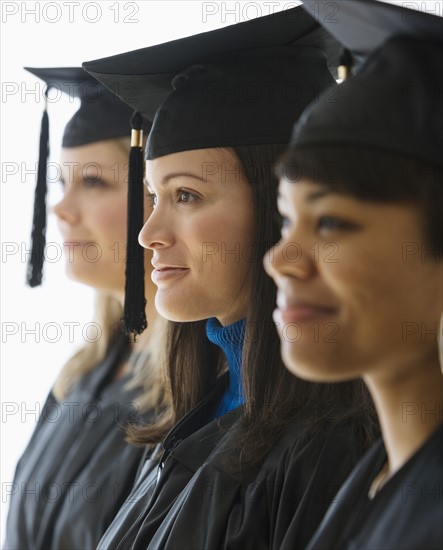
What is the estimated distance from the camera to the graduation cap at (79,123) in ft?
6.40

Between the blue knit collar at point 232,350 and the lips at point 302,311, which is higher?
the lips at point 302,311

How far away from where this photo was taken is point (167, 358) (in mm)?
1668

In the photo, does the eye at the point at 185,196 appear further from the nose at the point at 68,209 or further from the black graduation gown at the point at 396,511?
the nose at the point at 68,209

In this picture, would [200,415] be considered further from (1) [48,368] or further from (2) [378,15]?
(1) [48,368]

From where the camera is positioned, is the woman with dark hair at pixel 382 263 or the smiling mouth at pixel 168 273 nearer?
the woman with dark hair at pixel 382 263

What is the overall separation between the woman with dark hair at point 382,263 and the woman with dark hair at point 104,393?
1058 mm

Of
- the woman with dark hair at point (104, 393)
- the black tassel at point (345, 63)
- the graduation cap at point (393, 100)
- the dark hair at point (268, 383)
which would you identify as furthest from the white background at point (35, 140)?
the graduation cap at point (393, 100)

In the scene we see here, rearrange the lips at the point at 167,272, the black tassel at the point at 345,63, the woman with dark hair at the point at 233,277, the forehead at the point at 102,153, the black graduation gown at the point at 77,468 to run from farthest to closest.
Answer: the forehead at the point at 102,153
the black graduation gown at the point at 77,468
the lips at the point at 167,272
the woman with dark hair at the point at 233,277
the black tassel at the point at 345,63

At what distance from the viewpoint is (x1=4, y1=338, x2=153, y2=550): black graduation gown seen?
1895 mm

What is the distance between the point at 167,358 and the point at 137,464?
335 millimetres

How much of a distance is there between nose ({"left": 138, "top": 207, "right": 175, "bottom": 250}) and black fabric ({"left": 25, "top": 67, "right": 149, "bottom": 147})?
65 cm

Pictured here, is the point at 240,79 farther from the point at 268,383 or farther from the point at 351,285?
the point at 351,285

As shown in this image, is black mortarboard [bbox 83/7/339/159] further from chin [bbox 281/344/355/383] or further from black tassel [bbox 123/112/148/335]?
chin [bbox 281/344/355/383]

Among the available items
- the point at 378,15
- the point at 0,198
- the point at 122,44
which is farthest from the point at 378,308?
the point at 0,198
